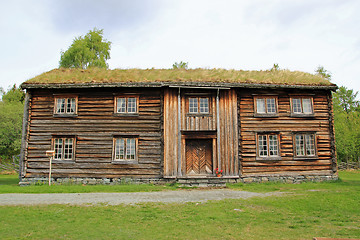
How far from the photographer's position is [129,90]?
58.3ft

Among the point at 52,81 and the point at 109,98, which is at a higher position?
the point at 52,81

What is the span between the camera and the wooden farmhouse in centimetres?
1708

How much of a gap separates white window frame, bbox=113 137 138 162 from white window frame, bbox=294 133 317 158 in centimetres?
1024

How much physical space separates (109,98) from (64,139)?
3801 mm

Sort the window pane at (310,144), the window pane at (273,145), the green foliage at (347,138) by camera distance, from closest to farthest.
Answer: the window pane at (273,145), the window pane at (310,144), the green foliage at (347,138)

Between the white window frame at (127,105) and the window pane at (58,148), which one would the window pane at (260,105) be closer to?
the white window frame at (127,105)

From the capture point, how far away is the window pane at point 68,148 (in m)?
17.4

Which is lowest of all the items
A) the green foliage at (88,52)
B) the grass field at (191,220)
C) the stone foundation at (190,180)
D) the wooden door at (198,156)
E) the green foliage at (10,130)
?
the grass field at (191,220)

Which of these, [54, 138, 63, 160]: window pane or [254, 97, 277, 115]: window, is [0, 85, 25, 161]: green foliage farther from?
[254, 97, 277, 115]: window

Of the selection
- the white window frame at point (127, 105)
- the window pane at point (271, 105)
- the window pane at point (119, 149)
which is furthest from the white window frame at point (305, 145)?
the window pane at point (119, 149)

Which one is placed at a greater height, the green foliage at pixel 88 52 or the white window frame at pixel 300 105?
the green foliage at pixel 88 52

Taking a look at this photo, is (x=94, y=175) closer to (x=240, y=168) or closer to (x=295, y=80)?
(x=240, y=168)

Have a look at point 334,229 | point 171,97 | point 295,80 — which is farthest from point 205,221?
point 295,80

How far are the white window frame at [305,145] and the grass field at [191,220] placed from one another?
7.22 meters
